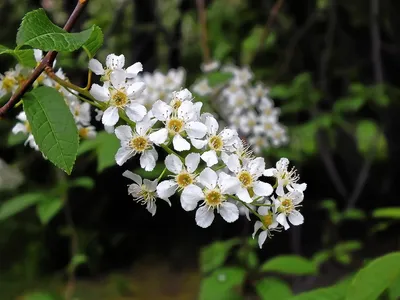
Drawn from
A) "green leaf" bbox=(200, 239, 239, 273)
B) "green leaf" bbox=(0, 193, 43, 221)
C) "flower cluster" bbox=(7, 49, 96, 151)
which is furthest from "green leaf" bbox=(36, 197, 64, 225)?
"flower cluster" bbox=(7, 49, 96, 151)

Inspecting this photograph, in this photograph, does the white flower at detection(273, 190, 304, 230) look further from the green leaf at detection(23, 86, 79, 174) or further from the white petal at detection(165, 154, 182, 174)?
the green leaf at detection(23, 86, 79, 174)

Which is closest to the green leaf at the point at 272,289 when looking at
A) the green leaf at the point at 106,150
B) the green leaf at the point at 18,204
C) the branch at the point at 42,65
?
the green leaf at the point at 106,150

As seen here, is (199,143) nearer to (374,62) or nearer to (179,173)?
(179,173)

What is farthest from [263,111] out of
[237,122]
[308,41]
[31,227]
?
[31,227]

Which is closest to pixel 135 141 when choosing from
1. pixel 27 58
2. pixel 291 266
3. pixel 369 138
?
pixel 27 58

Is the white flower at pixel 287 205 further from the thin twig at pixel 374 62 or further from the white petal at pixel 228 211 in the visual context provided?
the thin twig at pixel 374 62

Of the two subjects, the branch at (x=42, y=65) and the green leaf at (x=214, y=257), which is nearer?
the branch at (x=42, y=65)
